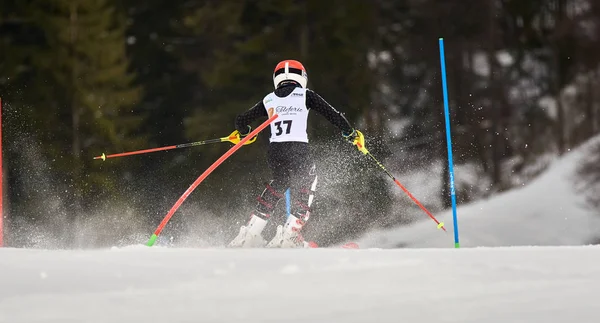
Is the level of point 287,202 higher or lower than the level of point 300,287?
lower

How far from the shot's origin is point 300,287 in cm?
345

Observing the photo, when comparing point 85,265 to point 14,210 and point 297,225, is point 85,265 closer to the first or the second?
point 297,225

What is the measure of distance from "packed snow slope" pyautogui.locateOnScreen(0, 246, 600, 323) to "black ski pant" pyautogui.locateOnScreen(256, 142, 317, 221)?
91.8 inches

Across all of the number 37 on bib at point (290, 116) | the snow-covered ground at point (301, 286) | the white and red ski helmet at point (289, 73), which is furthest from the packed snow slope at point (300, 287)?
the white and red ski helmet at point (289, 73)

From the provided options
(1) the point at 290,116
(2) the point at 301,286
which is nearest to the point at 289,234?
(1) the point at 290,116

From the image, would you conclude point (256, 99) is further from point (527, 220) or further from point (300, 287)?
point (300, 287)

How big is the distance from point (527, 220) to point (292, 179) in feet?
33.8

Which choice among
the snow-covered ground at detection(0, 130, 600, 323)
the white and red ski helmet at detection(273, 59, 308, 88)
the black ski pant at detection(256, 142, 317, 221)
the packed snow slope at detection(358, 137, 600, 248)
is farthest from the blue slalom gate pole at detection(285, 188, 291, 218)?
the packed snow slope at detection(358, 137, 600, 248)

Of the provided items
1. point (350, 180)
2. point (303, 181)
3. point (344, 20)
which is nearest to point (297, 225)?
point (303, 181)

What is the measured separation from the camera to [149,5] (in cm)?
2030

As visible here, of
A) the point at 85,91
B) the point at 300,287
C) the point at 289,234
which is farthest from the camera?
the point at 85,91

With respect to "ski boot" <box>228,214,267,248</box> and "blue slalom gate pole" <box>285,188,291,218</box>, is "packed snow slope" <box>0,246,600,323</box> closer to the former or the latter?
"ski boot" <box>228,214,267,248</box>

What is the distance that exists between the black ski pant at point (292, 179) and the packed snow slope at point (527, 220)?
7.50m

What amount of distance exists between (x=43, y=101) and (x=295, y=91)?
12837 millimetres
